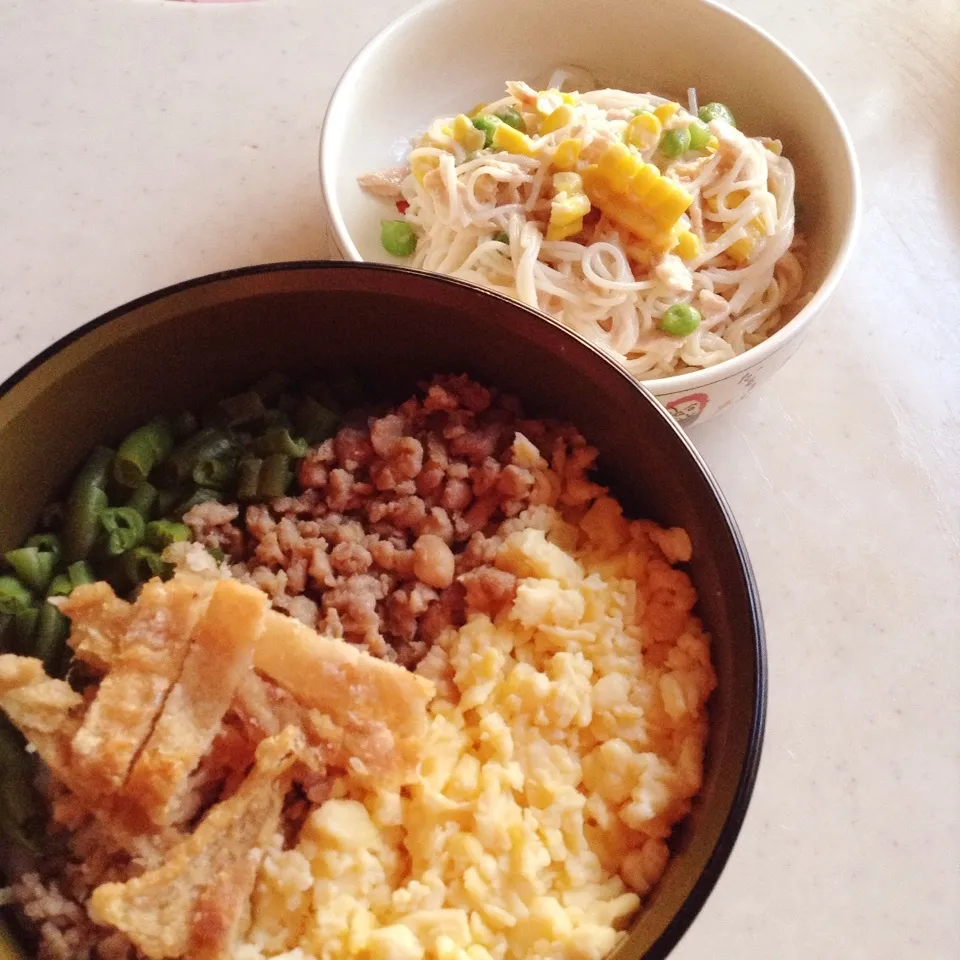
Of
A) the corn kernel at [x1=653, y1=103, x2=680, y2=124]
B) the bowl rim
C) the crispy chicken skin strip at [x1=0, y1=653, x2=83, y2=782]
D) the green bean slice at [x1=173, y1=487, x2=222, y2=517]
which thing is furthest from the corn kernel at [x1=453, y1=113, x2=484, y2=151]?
the crispy chicken skin strip at [x1=0, y1=653, x2=83, y2=782]

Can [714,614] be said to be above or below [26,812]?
above

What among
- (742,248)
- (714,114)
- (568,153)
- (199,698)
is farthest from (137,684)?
(714,114)

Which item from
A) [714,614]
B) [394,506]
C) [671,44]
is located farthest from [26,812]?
[671,44]

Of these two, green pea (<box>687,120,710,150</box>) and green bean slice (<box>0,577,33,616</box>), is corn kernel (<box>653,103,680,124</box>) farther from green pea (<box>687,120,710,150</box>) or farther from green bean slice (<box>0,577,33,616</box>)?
green bean slice (<box>0,577,33,616</box>)

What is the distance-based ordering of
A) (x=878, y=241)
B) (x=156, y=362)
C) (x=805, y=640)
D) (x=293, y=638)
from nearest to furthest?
(x=293, y=638) < (x=156, y=362) < (x=805, y=640) < (x=878, y=241)

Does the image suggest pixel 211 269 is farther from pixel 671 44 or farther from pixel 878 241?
pixel 878 241

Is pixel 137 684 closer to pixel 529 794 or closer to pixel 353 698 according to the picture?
pixel 353 698

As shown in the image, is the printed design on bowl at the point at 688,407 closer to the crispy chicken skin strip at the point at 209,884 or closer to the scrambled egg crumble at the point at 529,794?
the scrambled egg crumble at the point at 529,794
